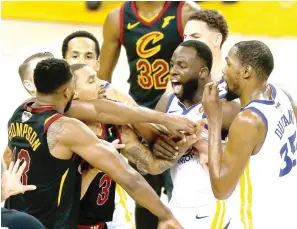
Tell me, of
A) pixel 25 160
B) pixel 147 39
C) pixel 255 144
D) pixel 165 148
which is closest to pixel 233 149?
pixel 255 144

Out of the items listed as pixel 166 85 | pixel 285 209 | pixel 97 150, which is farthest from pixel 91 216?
pixel 166 85

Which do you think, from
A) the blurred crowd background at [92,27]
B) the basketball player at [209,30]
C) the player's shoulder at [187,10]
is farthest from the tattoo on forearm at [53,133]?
the blurred crowd background at [92,27]

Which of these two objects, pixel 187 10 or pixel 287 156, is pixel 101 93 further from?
pixel 187 10

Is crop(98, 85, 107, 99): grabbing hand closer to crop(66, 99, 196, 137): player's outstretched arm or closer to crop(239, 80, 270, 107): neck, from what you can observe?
crop(66, 99, 196, 137): player's outstretched arm

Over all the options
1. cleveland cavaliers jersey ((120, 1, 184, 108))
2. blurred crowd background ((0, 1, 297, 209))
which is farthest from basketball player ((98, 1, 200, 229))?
blurred crowd background ((0, 1, 297, 209))

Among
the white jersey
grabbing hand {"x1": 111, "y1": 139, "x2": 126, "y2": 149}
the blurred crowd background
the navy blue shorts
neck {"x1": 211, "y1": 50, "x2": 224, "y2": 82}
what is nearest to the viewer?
the navy blue shorts

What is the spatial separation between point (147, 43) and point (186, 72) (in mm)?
1346

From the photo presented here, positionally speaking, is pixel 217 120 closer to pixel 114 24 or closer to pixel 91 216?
pixel 91 216

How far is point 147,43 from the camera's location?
622 centimetres

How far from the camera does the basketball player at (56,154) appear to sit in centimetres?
430

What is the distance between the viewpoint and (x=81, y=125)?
14.1 ft

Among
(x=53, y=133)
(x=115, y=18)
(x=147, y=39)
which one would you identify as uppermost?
(x=115, y=18)

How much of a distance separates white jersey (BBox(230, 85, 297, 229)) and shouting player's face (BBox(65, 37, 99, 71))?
1.41 m

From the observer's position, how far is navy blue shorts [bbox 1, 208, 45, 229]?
13.3ft
